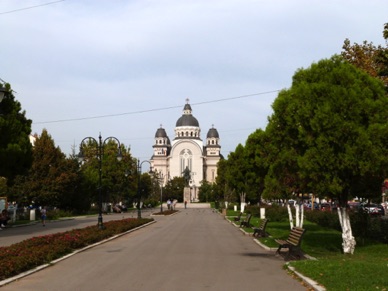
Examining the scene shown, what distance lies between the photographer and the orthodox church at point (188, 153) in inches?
6206

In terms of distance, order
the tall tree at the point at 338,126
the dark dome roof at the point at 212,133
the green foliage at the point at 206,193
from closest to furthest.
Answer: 1. the tall tree at the point at 338,126
2. the green foliage at the point at 206,193
3. the dark dome roof at the point at 212,133

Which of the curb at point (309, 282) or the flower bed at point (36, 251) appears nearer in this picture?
the curb at point (309, 282)

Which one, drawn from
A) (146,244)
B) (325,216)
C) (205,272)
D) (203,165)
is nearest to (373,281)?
(205,272)

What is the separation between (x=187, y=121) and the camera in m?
165

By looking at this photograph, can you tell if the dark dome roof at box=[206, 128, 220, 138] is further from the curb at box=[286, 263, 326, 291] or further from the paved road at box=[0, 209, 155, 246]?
the curb at box=[286, 263, 326, 291]

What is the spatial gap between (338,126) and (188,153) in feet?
470

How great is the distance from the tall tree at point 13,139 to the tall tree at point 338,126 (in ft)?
68.8

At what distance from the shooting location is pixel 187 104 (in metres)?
168

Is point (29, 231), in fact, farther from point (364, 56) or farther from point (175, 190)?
point (175, 190)

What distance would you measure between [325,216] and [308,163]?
17.0 m

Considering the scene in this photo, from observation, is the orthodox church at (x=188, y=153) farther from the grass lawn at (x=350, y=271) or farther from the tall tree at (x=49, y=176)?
the grass lawn at (x=350, y=271)

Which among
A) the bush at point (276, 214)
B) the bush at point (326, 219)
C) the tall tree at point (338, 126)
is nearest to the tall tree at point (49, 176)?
→ the bush at point (276, 214)

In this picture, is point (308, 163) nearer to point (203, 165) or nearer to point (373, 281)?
point (373, 281)

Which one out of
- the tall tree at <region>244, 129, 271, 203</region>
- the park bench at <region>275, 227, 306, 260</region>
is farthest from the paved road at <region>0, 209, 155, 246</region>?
the tall tree at <region>244, 129, 271, 203</region>
